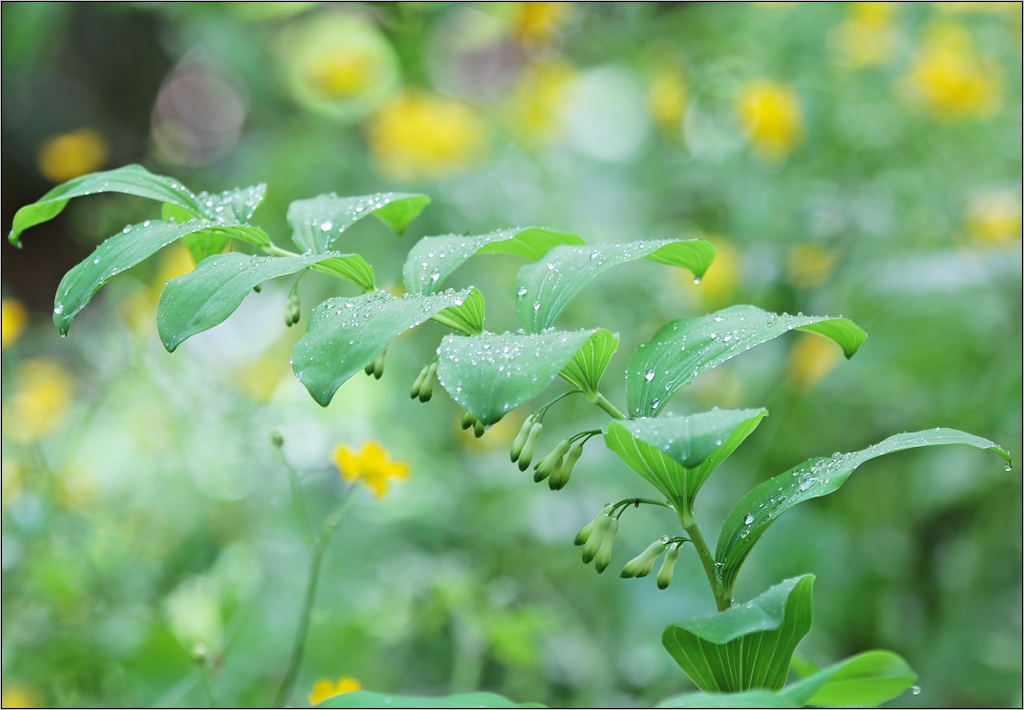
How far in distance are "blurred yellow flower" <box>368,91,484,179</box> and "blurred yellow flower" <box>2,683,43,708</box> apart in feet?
3.37

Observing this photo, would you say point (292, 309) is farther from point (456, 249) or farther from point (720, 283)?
point (720, 283)

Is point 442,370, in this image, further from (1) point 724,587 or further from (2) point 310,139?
(2) point 310,139

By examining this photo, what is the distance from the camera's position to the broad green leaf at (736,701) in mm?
330

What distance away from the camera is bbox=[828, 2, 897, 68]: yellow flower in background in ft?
4.47

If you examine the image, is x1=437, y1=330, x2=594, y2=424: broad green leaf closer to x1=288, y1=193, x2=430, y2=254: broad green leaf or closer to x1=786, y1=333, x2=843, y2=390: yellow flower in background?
x1=288, y1=193, x2=430, y2=254: broad green leaf

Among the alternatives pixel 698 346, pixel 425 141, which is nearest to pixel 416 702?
pixel 698 346

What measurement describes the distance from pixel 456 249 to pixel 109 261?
0.17 meters

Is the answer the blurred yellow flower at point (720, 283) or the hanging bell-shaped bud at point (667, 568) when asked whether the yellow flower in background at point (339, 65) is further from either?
the hanging bell-shaped bud at point (667, 568)

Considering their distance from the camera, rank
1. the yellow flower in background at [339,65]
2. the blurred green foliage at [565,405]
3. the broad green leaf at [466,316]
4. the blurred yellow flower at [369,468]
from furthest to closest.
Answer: the yellow flower in background at [339,65] < the blurred green foliage at [565,405] < the blurred yellow flower at [369,468] < the broad green leaf at [466,316]

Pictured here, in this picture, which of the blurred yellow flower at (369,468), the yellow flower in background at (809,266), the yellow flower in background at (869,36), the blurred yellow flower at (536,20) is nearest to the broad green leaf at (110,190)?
the blurred yellow flower at (369,468)

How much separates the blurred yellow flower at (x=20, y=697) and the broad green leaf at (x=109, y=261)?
1.55ft

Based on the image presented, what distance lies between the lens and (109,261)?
41 centimetres

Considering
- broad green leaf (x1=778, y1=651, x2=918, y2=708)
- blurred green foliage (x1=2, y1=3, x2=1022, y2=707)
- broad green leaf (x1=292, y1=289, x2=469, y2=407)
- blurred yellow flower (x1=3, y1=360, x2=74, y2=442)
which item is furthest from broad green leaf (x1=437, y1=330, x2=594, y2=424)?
blurred yellow flower (x1=3, y1=360, x2=74, y2=442)

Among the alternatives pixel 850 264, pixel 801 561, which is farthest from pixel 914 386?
pixel 801 561
